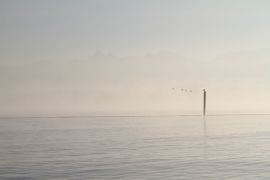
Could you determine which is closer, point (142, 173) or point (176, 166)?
point (142, 173)

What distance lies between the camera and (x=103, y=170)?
43000 millimetres

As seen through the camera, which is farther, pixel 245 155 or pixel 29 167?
pixel 245 155

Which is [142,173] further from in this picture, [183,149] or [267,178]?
[183,149]

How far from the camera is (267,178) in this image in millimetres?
37406

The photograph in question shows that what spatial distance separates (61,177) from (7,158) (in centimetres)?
1703

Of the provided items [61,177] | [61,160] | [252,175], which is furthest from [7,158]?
[252,175]

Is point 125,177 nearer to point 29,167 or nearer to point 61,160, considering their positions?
point 29,167

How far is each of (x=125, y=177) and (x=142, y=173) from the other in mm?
2555

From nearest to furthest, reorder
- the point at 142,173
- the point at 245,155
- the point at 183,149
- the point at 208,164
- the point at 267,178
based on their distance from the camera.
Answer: the point at 267,178, the point at 142,173, the point at 208,164, the point at 245,155, the point at 183,149

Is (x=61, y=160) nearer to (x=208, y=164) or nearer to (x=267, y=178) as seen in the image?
(x=208, y=164)

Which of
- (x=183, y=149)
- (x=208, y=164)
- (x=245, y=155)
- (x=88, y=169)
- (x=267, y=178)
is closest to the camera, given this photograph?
(x=267, y=178)

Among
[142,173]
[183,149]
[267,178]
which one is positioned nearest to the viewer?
[267,178]

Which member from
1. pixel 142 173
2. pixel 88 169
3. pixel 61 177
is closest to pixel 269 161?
pixel 142 173

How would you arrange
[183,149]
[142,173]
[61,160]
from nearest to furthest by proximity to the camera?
[142,173] < [61,160] < [183,149]
